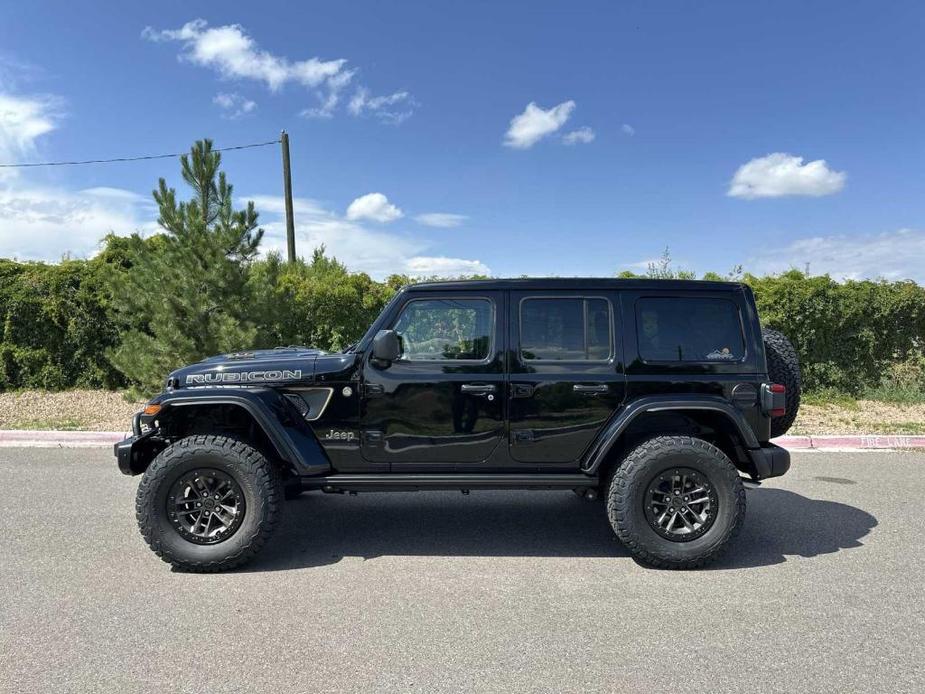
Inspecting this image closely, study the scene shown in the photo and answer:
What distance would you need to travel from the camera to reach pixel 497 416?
4141mm

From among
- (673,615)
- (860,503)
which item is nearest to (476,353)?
(673,615)

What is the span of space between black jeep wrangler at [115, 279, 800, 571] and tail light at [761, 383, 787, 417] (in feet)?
0.04

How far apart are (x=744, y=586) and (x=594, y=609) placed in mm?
1018

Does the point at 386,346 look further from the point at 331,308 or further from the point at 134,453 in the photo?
the point at 331,308

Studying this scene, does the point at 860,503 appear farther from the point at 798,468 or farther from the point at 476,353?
the point at 476,353

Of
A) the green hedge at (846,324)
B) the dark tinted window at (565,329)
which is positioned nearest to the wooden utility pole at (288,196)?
the green hedge at (846,324)

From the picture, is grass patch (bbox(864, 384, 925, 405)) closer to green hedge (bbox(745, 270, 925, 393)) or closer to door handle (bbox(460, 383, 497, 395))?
green hedge (bbox(745, 270, 925, 393))

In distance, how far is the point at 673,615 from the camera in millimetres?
3389

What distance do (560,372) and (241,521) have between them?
90.3 inches

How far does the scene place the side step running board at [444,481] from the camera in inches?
162

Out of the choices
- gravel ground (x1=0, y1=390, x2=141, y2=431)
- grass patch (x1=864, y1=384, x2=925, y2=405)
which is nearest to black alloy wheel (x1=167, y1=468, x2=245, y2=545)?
gravel ground (x1=0, y1=390, x2=141, y2=431)

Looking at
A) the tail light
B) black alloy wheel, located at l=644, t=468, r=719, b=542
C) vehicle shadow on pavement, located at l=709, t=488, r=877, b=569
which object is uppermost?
the tail light

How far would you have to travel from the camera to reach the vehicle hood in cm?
416

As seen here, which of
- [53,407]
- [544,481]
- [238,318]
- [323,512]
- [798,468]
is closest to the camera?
[544,481]
